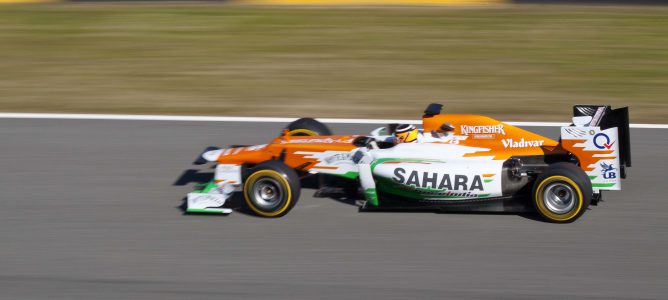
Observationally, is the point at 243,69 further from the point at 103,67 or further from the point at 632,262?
the point at 632,262

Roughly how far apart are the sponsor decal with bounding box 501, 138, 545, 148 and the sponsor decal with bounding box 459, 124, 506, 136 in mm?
83

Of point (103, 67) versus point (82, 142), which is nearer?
point (82, 142)

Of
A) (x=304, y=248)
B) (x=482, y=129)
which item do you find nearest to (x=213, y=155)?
(x=304, y=248)

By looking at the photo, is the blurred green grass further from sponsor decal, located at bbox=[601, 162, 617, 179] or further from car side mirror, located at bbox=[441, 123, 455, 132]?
sponsor decal, located at bbox=[601, 162, 617, 179]

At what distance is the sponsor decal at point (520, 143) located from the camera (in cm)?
721

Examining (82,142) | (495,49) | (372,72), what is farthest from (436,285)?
(495,49)

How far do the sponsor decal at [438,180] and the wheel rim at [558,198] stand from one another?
486 millimetres

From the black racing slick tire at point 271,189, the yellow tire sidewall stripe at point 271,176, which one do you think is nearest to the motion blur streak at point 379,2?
the black racing slick tire at point 271,189

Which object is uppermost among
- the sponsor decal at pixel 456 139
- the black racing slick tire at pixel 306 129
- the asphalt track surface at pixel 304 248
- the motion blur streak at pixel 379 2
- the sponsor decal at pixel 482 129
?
the motion blur streak at pixel 379 2

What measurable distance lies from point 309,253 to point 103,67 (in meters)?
8.14

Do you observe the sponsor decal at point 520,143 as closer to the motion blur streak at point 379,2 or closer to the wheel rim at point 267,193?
the wheel rim at point 267,193

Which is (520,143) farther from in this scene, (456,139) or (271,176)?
(271,176)

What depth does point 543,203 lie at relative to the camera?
21.7 ft

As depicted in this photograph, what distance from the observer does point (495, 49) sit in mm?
13742
